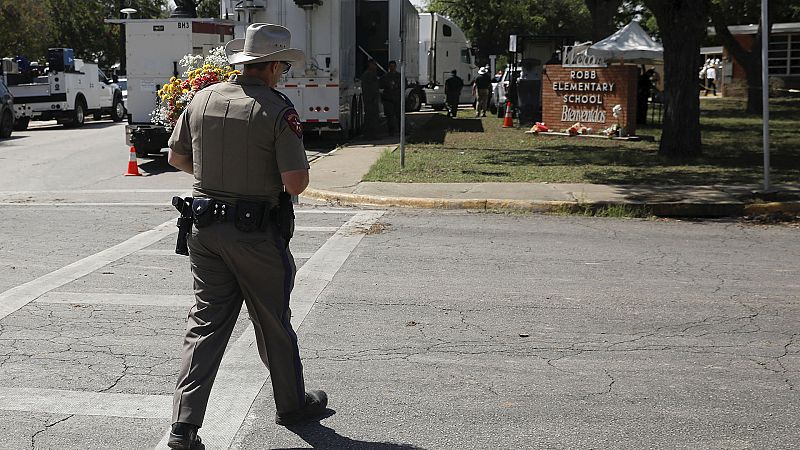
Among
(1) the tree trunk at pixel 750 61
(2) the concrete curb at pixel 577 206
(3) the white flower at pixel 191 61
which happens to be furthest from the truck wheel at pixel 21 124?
(1) the tree trunk at pixel 750 61

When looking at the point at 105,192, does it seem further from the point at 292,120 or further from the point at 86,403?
the point at 292,120

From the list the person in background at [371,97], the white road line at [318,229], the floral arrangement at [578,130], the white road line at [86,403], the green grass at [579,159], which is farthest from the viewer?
the person in background at [371,97]

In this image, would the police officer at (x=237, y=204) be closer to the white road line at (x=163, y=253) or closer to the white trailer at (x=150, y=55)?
the white road line at (x=163, y=253)

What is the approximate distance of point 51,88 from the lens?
3047 cm

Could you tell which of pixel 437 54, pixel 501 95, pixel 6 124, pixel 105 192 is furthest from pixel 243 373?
pixel 437 54

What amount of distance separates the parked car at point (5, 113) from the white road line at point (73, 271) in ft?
57.7

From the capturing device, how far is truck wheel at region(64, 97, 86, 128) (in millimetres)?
31250

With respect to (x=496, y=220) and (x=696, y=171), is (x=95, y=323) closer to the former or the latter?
(x=496, y=220)

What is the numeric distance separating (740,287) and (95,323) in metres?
5.12

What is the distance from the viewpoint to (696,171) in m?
15.5

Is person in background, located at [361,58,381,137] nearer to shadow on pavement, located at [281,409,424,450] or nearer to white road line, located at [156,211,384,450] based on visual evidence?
white road line, located at [156,211,384,450]

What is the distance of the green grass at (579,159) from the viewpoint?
588 inches

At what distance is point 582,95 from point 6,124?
614 inches

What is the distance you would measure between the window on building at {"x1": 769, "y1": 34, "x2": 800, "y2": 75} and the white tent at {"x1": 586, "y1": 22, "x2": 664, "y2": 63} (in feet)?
80.5
